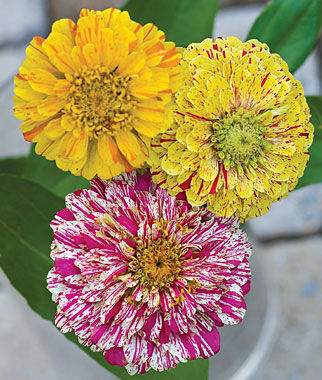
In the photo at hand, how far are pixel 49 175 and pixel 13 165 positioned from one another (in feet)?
0.13

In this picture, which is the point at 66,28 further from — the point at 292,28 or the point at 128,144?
the point at 292,28

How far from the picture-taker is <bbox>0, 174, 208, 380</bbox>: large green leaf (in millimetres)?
338

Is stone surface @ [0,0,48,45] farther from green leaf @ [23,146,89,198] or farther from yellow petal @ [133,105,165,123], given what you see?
yellow petal @ [133,105,165,123]

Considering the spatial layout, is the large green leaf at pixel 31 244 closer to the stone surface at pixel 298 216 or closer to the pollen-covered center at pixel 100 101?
the pollen-covered center at pixel 100 101

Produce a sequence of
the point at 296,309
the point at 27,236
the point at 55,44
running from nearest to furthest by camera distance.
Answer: the point at 55,44 → the point at 27,236 → the point at 296,309

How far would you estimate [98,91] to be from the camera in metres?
0.29

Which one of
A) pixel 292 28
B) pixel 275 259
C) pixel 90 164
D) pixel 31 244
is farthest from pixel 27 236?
pixel 275 259

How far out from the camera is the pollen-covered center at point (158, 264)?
0.99 feet

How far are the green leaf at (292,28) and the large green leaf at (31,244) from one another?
0.62 feet

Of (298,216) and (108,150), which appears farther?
(298,216)

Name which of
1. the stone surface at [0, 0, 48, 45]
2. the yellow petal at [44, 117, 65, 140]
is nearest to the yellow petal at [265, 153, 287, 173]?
the yellow petal at [44, 117, 65, 140]

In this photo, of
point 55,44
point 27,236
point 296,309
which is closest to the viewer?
point 55,44

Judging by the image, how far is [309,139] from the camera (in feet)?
0.96

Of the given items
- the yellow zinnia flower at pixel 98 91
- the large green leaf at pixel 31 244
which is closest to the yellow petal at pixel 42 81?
the yellow zinnia flower at pixel 98 91
